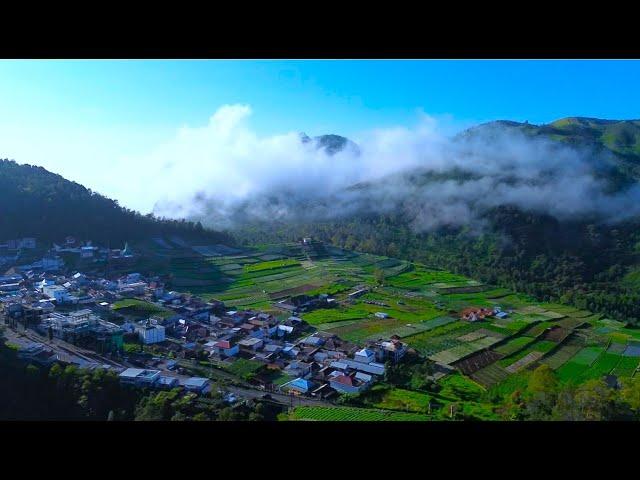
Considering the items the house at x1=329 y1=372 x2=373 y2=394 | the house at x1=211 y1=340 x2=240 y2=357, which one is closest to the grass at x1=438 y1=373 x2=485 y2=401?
the house at x1=329 y1=372 x2=373 y2=394

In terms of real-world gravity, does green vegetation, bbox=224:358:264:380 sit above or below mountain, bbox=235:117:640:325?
below

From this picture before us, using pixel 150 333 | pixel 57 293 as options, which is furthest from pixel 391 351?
pixel 57 293

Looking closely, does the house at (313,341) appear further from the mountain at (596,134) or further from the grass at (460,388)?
the mountain at (596,134)

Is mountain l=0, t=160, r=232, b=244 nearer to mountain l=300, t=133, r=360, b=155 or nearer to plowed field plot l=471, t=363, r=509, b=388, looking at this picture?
plowed field plot l=471, t=363, r=509, b=388

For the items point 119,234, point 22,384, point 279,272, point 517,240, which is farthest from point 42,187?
point 517,240

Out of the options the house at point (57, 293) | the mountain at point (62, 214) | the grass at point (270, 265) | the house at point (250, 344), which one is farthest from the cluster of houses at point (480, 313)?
the mountain at point (62, 214)
